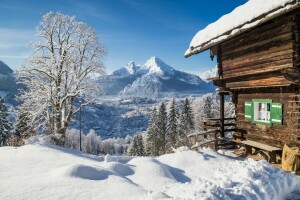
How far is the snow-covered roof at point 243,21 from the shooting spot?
35.9 ft

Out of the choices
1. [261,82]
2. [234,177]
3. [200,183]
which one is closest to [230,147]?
[261,82]

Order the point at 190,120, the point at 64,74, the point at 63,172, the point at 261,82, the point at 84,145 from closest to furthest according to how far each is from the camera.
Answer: the point at 63,172, the point at 261,82, the point at 64,74, the point at 190,120, the point at 84,145

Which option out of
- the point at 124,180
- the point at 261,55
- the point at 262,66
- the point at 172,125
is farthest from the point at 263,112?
the point at 172,125

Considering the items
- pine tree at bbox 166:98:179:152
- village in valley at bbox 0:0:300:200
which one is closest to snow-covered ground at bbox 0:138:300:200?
village in valley at bbox 0:0:300:200

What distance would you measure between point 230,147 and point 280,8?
30.2ft

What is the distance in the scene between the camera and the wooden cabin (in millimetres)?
11922

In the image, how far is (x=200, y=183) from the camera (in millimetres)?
6504

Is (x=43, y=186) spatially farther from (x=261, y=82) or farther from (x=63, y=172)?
(x=261, y=82)

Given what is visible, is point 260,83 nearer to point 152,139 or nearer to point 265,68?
point 265,68

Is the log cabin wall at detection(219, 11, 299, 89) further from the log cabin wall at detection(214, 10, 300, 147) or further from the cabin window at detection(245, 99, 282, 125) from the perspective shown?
the cabin window at detection(245, 99, 282, 125)

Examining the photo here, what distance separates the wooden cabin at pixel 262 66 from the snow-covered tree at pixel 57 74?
405 inches

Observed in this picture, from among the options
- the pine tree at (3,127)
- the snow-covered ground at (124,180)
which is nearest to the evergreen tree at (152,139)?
the pine tree at (3,127)

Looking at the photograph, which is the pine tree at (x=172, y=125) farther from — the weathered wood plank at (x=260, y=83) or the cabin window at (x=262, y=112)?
the cabin window at (x=262, y=112)

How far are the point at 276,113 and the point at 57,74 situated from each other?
16.2 meters
